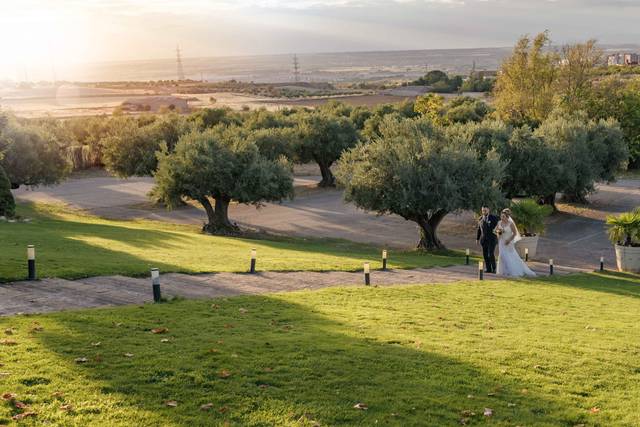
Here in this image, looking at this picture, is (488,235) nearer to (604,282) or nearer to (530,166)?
(604,282)

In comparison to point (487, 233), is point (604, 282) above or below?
below

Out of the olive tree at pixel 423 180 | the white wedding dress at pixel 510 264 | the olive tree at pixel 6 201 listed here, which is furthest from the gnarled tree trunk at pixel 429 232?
the olive tree at pixel 6 201

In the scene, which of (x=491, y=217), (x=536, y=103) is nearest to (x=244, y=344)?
(x=491, y=217)

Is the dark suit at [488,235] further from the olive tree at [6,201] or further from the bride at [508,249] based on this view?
the olive tree at [6,201]

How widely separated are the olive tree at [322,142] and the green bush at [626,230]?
28150mm

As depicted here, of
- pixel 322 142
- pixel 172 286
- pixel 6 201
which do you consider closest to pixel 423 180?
pixel 172 286

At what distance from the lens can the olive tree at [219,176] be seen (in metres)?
35.1

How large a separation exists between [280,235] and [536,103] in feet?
132

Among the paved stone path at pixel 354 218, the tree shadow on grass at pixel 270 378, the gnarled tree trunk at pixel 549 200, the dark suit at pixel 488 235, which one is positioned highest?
the tree shadow on grass at pixel 270 378

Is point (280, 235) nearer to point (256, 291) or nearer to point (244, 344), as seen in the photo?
point (256, 291)

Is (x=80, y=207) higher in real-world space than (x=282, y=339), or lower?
lower

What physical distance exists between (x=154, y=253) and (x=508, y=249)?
A: 11174 millimetres

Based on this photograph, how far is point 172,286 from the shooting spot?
17250 millimetres

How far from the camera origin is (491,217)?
23203 mm
